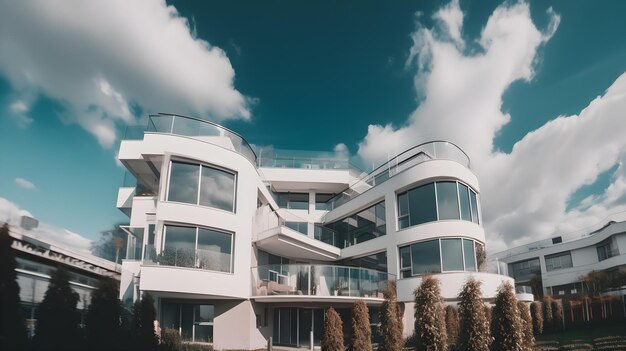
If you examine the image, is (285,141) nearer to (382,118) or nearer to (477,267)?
(382,118)

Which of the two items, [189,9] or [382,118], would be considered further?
[382,118]

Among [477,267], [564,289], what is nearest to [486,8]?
[477,267]

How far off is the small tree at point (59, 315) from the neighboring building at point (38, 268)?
0.15 meters

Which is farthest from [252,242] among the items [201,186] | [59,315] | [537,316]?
[537,316]

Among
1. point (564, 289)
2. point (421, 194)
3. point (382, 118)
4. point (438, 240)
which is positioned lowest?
point (564, 289)

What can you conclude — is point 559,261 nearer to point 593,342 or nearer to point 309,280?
point 593,342

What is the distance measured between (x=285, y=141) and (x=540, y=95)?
16.9 meters

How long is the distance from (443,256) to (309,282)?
22.6ft

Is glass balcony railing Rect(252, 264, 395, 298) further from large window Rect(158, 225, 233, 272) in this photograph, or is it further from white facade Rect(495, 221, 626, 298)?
white facade Rect(495, 221, 626, 298)

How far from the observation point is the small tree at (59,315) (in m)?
9.30

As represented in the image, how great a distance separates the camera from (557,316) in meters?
29.4

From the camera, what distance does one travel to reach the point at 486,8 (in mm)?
16766

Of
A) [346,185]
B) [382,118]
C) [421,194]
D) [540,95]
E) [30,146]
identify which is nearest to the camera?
[30,146]

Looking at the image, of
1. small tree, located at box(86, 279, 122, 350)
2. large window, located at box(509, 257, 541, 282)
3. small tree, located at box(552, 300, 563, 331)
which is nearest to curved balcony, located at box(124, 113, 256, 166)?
small tree, located at box(86, 279, 122, 350)
